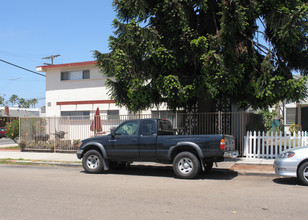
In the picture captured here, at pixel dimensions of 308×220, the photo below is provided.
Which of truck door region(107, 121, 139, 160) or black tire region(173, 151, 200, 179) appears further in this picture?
truck door region(107, 121, 139, 160)

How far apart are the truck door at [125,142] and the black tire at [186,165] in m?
1.46

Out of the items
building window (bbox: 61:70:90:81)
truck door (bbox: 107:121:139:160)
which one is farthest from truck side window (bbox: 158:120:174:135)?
building window (bbox: 61:70:90:81)

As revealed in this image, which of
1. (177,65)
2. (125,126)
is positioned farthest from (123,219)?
(177,65)

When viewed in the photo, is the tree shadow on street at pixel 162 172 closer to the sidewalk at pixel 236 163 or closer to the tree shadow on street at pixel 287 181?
the sidewalk at pixel 236 163

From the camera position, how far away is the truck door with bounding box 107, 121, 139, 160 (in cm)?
1025

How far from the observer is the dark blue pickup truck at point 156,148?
9297mm

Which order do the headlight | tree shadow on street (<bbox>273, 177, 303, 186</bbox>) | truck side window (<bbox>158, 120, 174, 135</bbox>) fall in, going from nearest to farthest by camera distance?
the headlight
tree shadow on street (<bbox>273, 177, 303, 186</bbox>)
truck side window (<bbox>158, 120, 174, 135</bbox>)

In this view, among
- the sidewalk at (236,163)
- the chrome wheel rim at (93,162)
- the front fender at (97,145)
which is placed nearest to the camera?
the front fender at (97,145)

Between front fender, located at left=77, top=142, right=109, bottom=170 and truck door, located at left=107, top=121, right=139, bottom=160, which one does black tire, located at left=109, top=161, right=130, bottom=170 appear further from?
truck door, located at left=107, top=121, right=139, bottom=160

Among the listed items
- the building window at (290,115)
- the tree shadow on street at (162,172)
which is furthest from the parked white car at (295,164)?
the building window at (290,115)

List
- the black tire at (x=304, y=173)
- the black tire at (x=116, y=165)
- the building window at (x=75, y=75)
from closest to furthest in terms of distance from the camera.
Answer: the black tire at (x=304, y=173) < the black tire at (x=116, y=165) < the building window at (x=75, y=75)

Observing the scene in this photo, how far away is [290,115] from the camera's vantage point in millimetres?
25656

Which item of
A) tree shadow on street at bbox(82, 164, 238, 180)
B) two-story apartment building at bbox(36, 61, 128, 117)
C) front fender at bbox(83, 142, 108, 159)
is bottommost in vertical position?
tree shadow on street at bbox(82, 164, 238, 180)

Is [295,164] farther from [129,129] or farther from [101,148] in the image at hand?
[101,148]
